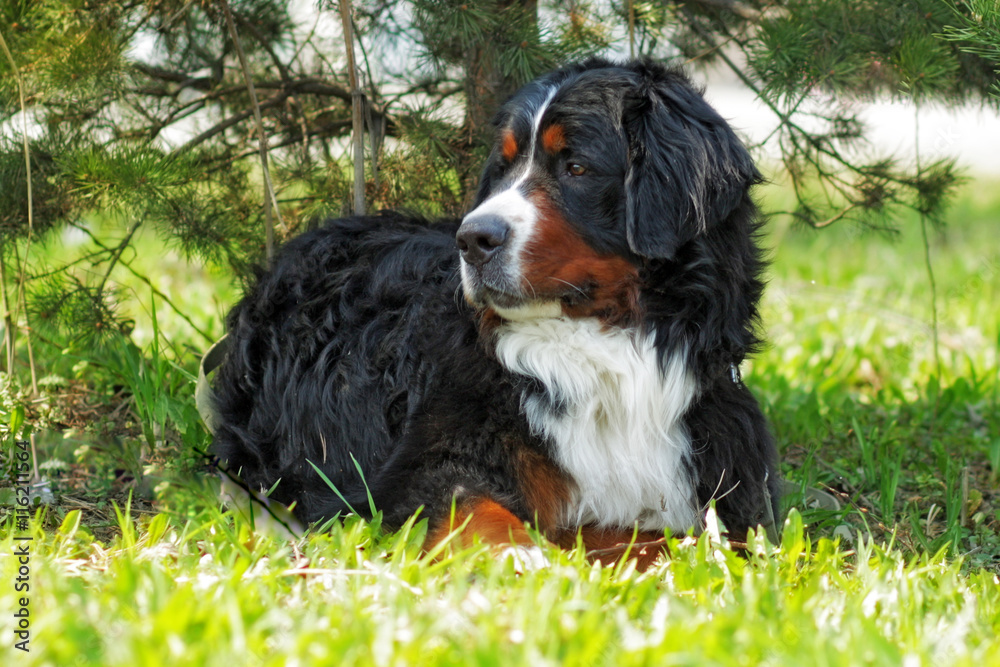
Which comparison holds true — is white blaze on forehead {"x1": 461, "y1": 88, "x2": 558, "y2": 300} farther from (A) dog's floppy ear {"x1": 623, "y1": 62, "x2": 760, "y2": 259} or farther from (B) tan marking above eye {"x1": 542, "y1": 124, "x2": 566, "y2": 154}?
(A) dog's floppy ear {"x1": 623, "y1": 62, "x2": 760, "y2": 259}

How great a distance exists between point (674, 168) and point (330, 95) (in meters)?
1.88

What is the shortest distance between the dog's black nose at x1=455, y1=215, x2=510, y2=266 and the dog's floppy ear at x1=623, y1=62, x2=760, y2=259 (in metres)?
0.37

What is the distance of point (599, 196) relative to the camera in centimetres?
265

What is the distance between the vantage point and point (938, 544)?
2969 millimetres

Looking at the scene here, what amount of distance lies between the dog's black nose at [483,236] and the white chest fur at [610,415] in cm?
26

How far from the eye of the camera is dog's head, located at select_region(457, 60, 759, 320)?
100 inches

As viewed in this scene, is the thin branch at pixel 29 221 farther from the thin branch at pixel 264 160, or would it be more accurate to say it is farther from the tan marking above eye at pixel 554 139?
the tan marking above eye at pixel 554 139

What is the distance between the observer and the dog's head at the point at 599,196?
2.55m

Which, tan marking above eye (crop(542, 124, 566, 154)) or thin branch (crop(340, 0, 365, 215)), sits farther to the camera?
thin branch (crop(340, 0, 365, 215))

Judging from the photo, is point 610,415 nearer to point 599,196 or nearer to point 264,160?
point 599,196

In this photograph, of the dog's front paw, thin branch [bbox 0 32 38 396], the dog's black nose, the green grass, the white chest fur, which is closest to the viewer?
the green grass

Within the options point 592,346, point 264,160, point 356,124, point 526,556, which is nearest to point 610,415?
point 592,346
